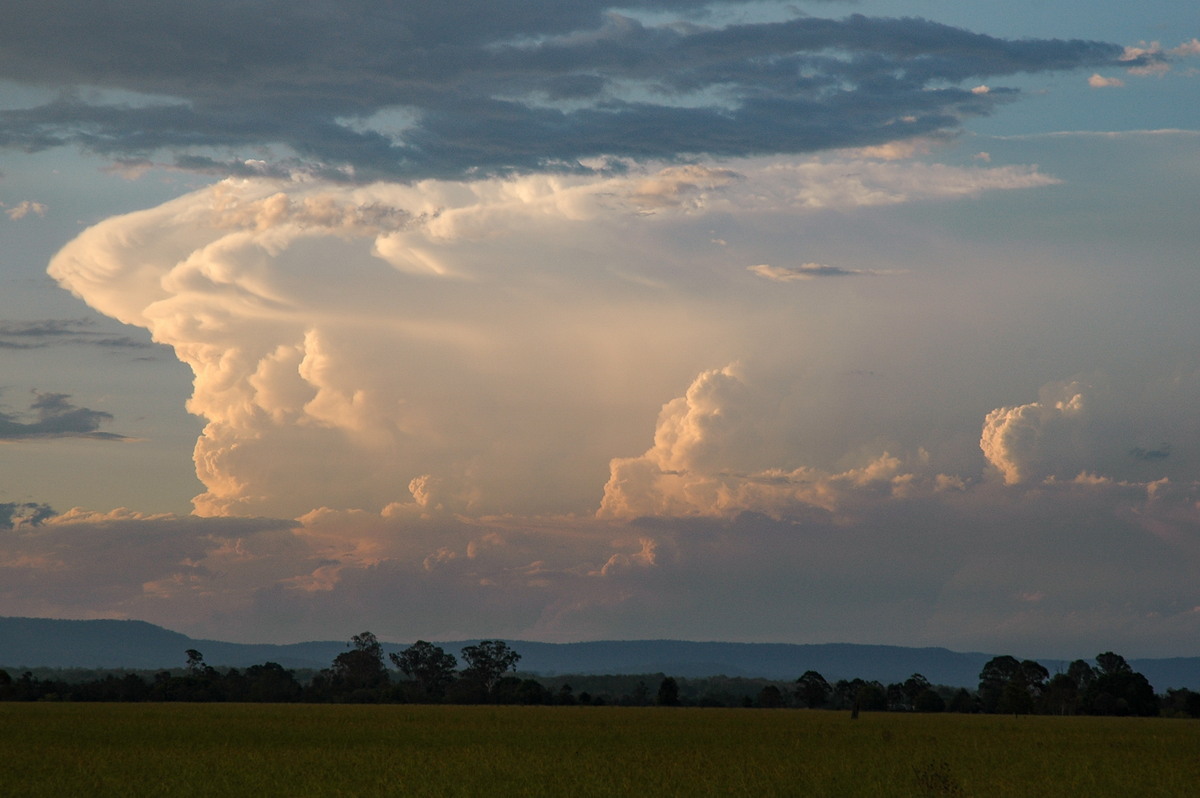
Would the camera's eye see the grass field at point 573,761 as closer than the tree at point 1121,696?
Yes

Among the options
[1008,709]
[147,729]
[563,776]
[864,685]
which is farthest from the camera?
[864,685]

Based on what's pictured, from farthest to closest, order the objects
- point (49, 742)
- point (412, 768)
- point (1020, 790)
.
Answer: point (49, 742) → point (412, 768) → point (1020, 790)

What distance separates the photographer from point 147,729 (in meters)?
85.2

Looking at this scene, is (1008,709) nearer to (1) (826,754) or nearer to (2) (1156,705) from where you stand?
(2) (1156,705)

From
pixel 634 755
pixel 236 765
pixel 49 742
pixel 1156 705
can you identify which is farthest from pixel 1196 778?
pixel 1156 705

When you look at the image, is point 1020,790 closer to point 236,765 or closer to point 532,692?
point 236,765

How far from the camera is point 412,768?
51812 mm

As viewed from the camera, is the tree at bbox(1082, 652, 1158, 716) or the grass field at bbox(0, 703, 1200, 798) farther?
the tree at bbox(1082, 652, 1158, 716)

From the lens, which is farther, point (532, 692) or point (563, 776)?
point (532, 692)

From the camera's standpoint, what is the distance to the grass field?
44.2 meters

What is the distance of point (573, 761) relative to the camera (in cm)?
5550

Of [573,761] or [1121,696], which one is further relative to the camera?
[1121,696]

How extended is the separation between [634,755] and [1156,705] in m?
148

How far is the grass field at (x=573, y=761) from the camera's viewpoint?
44250 mm
